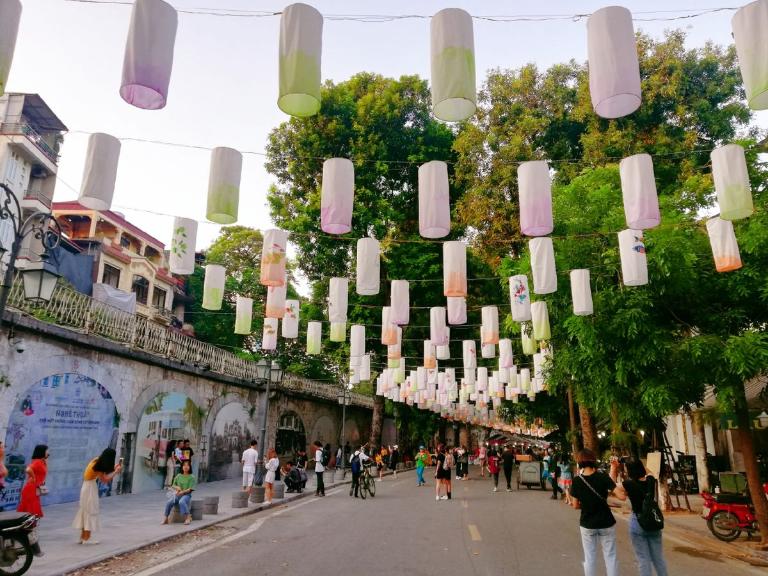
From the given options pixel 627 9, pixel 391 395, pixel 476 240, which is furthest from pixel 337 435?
pixel 627 9

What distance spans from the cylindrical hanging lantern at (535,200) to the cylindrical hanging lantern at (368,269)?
4.15 m

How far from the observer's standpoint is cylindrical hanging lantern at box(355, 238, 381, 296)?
38.9ft

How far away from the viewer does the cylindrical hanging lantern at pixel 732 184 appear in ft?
25.3

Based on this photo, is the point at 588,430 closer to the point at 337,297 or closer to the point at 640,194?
the point at 337,297

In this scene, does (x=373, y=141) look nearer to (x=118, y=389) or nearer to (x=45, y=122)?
(x=118, y=389)

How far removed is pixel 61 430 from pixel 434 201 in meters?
10.8

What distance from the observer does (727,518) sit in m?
10.3

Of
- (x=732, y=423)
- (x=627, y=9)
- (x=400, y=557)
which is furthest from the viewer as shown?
(x=732, y=423)

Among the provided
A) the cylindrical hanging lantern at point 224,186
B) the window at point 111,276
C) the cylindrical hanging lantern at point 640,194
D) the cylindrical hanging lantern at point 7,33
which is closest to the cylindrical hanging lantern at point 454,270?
the cylindrical hanging lantern at point 640,194

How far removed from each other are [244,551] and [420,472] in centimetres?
1582

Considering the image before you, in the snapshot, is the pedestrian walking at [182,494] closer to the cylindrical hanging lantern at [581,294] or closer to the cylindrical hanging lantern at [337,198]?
the cylindrical hanging lantern at [337,198]

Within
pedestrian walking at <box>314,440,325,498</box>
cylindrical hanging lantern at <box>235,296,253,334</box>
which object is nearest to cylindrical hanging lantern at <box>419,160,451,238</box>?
cylindrical hanging lantern at <box>235,296,253,334</box>

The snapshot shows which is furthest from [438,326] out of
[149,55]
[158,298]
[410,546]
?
[158,298]

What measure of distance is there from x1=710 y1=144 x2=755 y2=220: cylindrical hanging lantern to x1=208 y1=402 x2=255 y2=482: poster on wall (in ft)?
61.3
